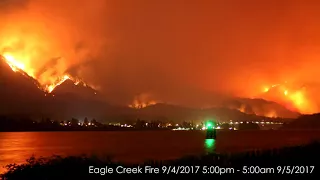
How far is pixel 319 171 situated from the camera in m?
27.3

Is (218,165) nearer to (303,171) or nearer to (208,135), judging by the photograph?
(303,171)

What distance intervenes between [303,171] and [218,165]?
17.8 feet

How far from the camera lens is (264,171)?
2786 centimetres

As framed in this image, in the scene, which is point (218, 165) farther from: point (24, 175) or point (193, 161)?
point (24, 175)

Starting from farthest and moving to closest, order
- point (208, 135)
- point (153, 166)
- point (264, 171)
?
1. point (208, 135)
2. point (153, 166)
3. point (264, 171)

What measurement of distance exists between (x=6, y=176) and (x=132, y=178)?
9.38 metres

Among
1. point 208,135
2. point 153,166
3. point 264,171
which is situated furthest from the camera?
point 208,135

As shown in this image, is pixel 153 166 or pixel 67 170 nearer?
pixel 67 170

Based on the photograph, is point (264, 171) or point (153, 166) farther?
point (153, 166)

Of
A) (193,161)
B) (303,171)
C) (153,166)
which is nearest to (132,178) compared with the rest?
(153,166)

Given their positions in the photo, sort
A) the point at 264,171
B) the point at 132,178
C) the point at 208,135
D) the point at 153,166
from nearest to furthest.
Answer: the point at 132,178 → the point at 264,171 → the point at 153,166 → the point at 208,135

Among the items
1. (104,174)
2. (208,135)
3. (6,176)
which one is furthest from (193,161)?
(208,135)

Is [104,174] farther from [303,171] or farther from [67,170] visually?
[303,171]

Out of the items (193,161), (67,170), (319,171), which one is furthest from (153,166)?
(319,171)
